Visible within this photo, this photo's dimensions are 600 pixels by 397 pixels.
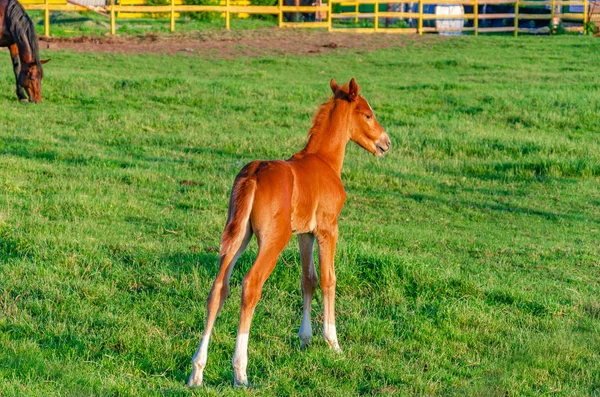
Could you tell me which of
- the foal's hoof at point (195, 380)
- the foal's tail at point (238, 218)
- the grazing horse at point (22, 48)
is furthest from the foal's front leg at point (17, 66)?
the foal's hoof at point (195, 380)

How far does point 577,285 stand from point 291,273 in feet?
8.49

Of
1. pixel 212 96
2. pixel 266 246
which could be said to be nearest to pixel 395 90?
pixel 212 96

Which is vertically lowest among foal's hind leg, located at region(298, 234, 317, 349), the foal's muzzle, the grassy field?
the grassy field

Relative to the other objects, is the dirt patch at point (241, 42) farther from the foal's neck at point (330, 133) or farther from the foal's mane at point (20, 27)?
the foal's neck at point (330, 133)

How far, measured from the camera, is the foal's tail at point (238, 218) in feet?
16.8

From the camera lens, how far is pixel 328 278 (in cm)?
590

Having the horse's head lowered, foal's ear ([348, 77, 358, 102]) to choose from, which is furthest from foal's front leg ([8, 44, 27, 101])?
foal's ear ([348, 77, 358, 102])

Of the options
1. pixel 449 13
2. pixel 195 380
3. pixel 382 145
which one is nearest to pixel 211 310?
pixel 195 380

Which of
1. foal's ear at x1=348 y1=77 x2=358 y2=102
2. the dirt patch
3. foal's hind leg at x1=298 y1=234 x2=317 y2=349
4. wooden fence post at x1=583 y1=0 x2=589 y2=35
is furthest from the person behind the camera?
wooden fence post at x1=583 y1=0 x2=589 y2=35

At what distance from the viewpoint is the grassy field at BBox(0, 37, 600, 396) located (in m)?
5.63

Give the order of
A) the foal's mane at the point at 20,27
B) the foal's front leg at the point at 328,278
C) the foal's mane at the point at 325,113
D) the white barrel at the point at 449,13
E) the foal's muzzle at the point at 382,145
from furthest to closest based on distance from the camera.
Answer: the white barrel at the point at 449,13 < the foal's mane at the point at 20,27 < the foal's muzzle at the point at 382,145 < the foal's mane at the point at 325,113 < the foal's front leg at the point at 328,278

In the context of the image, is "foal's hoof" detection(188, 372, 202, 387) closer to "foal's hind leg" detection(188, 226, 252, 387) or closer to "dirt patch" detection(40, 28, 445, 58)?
"foal's hind leg" detection(188, 226, 252, 387)

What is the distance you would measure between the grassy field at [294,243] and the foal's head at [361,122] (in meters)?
1.28

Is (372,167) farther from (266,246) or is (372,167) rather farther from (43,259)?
Result: (266,246)
